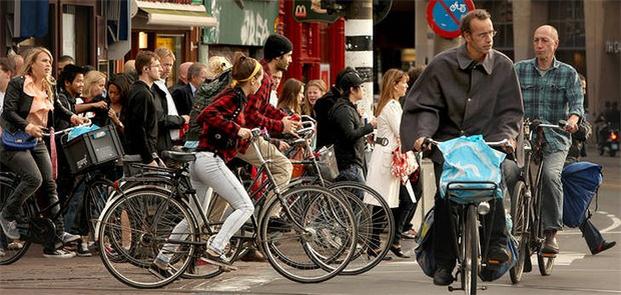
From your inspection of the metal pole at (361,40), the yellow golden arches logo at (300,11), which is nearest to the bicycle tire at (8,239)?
the metal pole at (361,40)

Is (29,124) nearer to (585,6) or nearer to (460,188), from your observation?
(460,188)

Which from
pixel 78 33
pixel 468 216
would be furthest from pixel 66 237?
pixel 78 33

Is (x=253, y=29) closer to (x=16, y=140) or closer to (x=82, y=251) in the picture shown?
(x=82, y=251)

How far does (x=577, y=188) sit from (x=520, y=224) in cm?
136

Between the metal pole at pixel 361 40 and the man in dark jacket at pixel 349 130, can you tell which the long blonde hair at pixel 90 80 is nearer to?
the man in dark jacket at pixel 349 130

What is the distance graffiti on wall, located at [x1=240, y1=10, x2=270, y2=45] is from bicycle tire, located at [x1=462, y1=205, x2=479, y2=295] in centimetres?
1646

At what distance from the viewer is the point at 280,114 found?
43.4ft

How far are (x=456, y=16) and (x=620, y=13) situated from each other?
116 feet

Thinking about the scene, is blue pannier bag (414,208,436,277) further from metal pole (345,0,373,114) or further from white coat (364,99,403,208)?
metal pole (345,0,373,114)

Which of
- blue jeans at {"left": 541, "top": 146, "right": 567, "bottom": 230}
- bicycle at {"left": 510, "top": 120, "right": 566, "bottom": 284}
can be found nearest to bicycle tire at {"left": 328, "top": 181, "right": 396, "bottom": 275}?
bicycle at {"left": 510, "top": 120, "right": 566, "bottom": 284}

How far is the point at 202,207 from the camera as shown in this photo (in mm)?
12469

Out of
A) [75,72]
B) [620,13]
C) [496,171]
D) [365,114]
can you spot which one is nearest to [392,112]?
[75,72]

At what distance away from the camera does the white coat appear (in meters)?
15.6

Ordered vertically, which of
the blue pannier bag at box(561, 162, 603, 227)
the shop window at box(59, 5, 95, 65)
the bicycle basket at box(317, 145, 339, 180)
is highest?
the shop window at box(59, 5, 95, 65)
